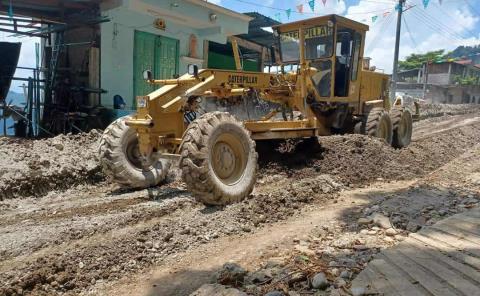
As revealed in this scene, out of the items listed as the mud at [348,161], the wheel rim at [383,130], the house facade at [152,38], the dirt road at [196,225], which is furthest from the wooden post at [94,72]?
the wheel rim at [383,130]

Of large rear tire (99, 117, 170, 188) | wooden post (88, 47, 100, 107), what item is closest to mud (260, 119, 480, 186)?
large rear tire (99, 117, 170, 188)

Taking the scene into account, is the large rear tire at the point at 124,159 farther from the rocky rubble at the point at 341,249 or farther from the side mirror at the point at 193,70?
the rocky rubble at the point at 341,249

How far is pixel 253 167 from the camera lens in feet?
20.0

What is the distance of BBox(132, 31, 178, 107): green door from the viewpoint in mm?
12914

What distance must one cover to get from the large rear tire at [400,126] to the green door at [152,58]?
6995mm

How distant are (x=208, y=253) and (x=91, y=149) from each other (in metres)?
4.75

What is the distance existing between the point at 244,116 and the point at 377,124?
123 inches

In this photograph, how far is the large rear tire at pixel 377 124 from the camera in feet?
31.1

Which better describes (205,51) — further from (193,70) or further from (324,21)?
(193,70)

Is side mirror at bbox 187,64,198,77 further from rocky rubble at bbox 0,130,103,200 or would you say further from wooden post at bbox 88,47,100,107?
wooden post at bbox 88,47,100,107

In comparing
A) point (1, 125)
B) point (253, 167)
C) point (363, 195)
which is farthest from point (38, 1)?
point (363, 195)

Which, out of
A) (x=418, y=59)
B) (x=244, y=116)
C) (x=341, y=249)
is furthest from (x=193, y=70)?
(x=418, y=59)

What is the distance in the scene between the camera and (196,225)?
188 inches

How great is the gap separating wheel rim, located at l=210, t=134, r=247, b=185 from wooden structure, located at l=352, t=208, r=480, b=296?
2.51 m
